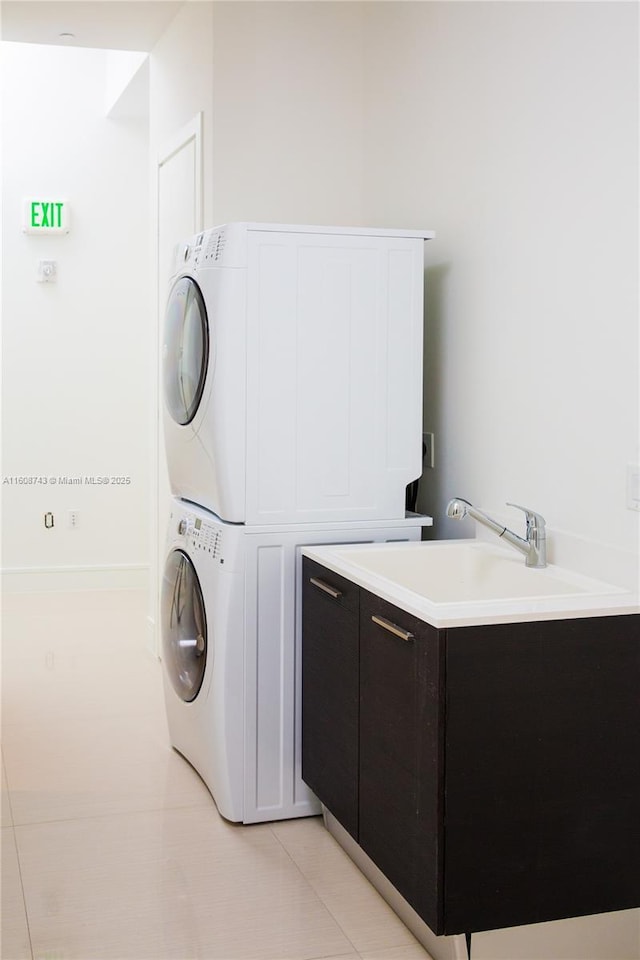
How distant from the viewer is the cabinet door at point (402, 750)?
2.01 meters

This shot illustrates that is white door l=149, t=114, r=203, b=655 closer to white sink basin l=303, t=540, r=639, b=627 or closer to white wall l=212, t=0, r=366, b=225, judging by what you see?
white wall l=212, t=0, r=366, b=225

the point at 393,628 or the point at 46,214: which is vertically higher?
the point at 46,214

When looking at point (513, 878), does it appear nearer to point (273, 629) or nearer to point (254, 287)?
point (273, 629)

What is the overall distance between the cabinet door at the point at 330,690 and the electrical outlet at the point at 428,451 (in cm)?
74

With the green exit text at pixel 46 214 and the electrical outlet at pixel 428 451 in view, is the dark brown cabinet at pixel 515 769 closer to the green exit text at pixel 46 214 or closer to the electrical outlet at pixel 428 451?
the electrical outlet at pixel 428 451

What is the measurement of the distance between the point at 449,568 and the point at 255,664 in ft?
2.00

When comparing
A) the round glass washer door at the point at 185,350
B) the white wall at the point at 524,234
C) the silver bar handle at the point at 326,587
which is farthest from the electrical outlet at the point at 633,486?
the round glass washer door at the point at 185,350

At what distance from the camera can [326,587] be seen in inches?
104

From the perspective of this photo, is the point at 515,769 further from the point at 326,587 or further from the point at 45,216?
the point at 45,216

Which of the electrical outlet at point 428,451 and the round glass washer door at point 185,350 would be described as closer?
the round glass washer door at point 185,350

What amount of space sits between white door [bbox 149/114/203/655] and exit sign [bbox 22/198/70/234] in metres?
1.64

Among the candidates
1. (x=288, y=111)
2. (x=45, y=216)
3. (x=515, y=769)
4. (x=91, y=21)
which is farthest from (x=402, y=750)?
(x=45, y=216)

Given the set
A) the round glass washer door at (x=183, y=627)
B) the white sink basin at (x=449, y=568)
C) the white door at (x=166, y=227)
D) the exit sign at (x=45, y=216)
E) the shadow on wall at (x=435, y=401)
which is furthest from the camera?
the exit sign at (x=45, y=216)

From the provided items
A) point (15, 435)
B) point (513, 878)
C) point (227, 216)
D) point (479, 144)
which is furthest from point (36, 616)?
point (513, 878)
